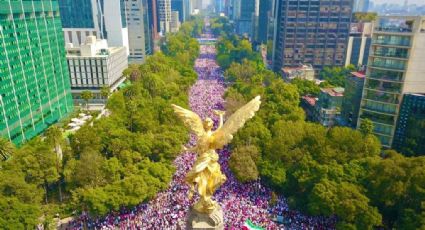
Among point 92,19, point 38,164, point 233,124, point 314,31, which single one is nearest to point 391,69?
point 233,124

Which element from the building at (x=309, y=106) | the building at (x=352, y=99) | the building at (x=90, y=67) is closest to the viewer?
the building at (x=352, y=99)

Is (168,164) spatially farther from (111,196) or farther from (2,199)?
(2,199)

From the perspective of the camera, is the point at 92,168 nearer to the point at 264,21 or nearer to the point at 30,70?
the point at 30,70

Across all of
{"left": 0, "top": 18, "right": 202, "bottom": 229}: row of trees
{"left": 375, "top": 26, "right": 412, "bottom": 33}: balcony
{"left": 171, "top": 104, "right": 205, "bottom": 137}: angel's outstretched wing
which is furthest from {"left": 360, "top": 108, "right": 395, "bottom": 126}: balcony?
{"left": 171, "top": 104, "right": 205, "bottom": 137}: angel's outstretched wing

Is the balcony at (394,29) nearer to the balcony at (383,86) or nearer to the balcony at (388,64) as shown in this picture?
the balcony at (388,64)

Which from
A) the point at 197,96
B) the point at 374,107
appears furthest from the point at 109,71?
the point at 374,107

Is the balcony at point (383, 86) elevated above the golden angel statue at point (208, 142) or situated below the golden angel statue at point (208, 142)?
below

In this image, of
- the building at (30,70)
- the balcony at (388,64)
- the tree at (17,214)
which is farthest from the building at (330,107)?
the building at (30,70)

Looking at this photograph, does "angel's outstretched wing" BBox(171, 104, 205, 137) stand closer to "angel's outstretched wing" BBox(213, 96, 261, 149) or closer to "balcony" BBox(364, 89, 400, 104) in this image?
"angel's outstretched wing" BBox(213, 96, 261, 149)
